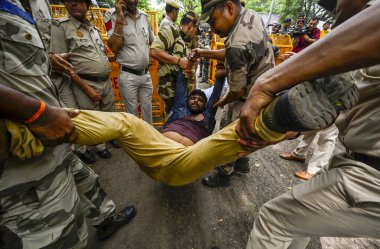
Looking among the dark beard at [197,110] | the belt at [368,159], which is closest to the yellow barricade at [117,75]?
the dark beard at [197,110]

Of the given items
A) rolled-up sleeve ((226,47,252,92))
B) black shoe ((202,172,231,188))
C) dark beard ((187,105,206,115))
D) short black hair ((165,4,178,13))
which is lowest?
black shoe ((202,172,231,188))

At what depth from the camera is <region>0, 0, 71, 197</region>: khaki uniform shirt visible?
Answer: 2.78ft

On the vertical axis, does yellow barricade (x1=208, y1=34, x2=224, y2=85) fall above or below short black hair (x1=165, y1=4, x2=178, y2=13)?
below

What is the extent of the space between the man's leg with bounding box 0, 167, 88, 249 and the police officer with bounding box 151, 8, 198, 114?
81.2 inches

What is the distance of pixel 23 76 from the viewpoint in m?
0.91

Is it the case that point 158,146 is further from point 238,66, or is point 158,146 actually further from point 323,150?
point 323,150

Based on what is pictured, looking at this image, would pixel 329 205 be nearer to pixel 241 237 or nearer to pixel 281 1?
pixel 241 237

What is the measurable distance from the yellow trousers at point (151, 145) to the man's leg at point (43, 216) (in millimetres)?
229

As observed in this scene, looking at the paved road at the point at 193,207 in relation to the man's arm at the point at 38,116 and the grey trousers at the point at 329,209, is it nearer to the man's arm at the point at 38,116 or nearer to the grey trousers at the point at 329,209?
the grey trousers at the point at 329,209

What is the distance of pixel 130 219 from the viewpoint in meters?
1.94

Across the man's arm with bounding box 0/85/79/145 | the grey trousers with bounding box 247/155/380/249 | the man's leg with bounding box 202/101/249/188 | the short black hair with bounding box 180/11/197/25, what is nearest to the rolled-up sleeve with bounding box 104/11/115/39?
the short black hair with bounding box 180/11/197/25

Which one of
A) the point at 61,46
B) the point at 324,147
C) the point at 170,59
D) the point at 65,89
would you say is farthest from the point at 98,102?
the point at 324,147

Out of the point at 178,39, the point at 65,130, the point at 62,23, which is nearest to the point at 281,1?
the point at 178,39

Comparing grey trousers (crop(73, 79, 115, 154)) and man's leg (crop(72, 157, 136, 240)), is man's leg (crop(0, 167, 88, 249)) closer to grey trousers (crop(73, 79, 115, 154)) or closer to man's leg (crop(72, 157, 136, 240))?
man's leg (crop(72, 157, 136, 240))
